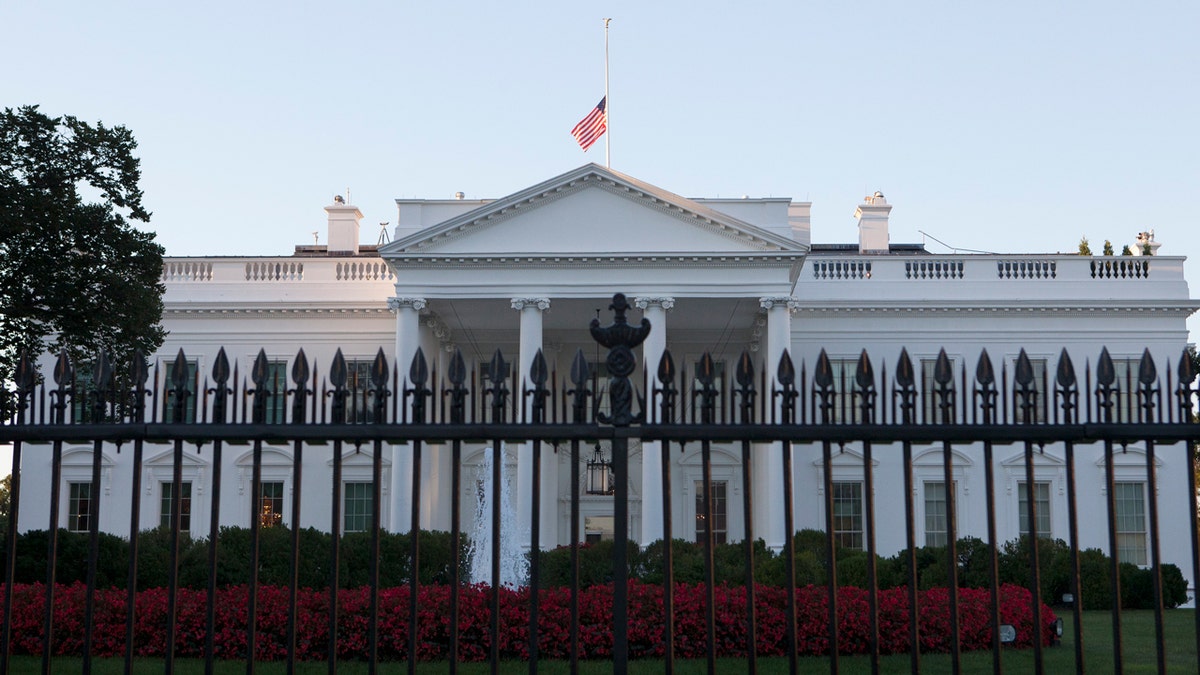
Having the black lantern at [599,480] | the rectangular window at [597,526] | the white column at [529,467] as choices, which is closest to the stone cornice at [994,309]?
the black lantern at [599,480]

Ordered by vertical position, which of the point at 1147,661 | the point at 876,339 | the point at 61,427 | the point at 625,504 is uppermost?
the point at 876,339

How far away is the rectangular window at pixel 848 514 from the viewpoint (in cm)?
3709

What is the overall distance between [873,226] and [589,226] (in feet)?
44.1

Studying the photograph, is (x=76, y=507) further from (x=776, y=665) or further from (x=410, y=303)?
(x=776, y=665)

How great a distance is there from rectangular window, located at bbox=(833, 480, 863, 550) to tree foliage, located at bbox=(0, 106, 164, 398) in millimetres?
22170

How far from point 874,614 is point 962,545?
59.1ft

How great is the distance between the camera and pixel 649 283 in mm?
33250

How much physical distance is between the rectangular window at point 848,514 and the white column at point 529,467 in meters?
8.40

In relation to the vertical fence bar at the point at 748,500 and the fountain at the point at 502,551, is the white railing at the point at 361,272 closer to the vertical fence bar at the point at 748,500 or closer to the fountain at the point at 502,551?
the fountain at the point at 502,551

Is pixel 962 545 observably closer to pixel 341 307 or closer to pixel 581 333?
pixel 581 333

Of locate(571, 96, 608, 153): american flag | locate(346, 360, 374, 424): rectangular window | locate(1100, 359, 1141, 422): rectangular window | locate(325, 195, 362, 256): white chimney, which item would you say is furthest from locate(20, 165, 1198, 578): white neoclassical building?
locate(346, 360, 374, 424): rectangular window

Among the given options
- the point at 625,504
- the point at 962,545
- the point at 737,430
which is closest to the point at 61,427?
the point at 625,504

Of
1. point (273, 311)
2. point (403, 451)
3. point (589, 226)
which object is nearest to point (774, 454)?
point (589, 226)

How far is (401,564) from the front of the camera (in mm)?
22953
